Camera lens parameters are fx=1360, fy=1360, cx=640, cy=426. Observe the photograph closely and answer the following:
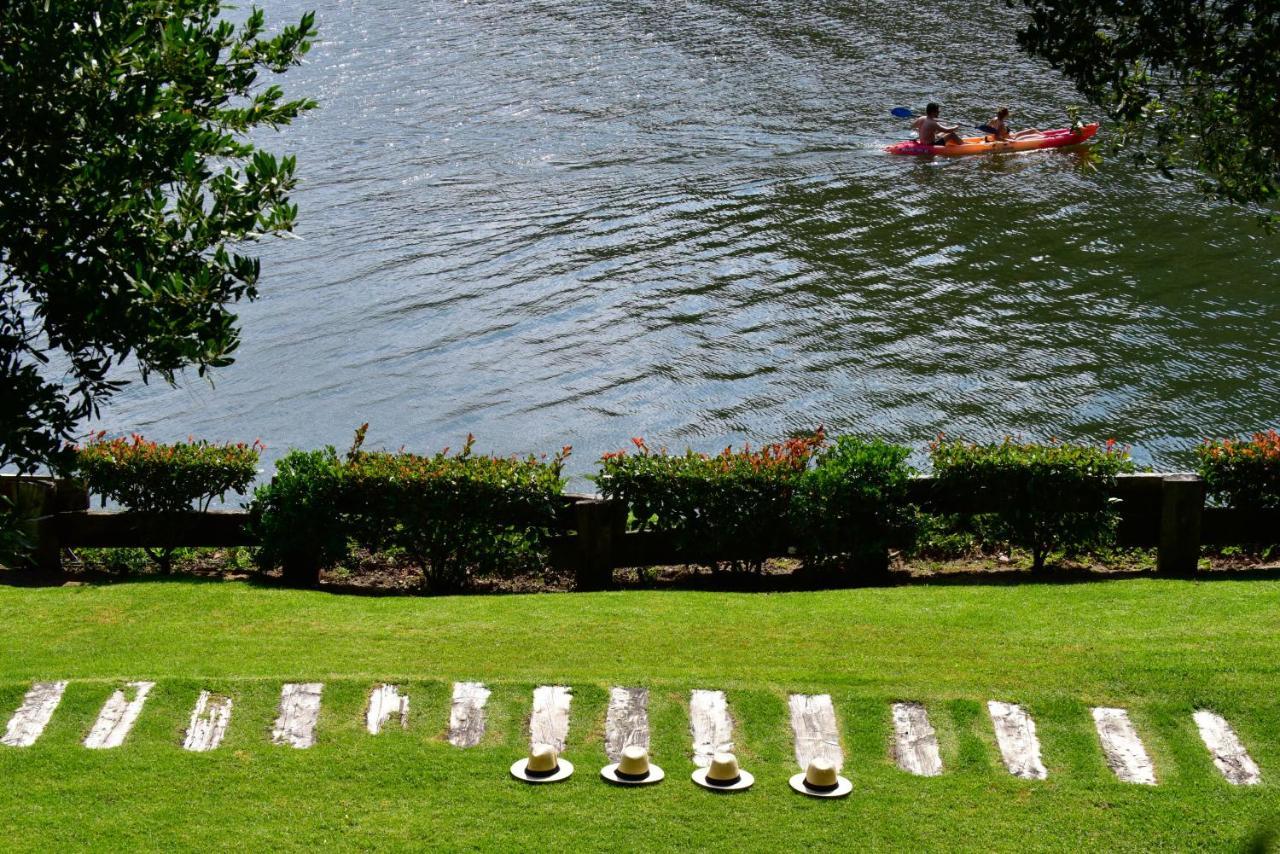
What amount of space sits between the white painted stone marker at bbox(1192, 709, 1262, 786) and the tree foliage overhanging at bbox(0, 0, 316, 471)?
6.88 meters

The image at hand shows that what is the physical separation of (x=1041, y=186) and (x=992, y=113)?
619cm

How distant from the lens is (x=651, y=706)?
981cm

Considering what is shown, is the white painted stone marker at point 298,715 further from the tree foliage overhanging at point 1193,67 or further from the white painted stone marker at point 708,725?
the tree foliage overhanging at point 1193,67

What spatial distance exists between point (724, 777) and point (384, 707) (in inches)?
103

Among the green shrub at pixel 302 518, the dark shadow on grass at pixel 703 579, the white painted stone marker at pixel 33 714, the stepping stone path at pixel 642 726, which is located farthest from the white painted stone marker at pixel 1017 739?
the green shrub at pixel 302 518

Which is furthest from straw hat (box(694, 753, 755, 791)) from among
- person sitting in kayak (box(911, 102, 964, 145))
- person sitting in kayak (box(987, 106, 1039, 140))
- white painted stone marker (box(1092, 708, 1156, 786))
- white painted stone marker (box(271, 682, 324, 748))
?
person sitting in kayak (box(987, 106, 1039, 140))

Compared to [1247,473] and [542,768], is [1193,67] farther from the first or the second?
[542,768]

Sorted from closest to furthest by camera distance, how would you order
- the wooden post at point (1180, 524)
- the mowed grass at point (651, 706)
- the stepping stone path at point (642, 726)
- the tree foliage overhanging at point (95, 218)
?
the tree foliage overhanging at point (95, 218) < the mowed grass at point (651, 706) < the stepping stone path at point (642, 726) < the wooden post at point (1180, 524)

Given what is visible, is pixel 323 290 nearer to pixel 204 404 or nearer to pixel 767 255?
pixel 204 404

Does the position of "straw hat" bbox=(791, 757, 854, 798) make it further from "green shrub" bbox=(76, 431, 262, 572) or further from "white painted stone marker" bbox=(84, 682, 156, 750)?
"green shrub" bbox=(76, 431, 262, 572)

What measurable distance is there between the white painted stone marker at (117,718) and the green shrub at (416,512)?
3595 mm

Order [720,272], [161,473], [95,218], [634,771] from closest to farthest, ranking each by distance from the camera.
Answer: [95,218], [634,771], [161,473], [720,272]

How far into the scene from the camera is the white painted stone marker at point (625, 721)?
30.8 ft

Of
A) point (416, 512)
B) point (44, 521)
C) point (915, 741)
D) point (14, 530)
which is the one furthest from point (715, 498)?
point (14, 530)
